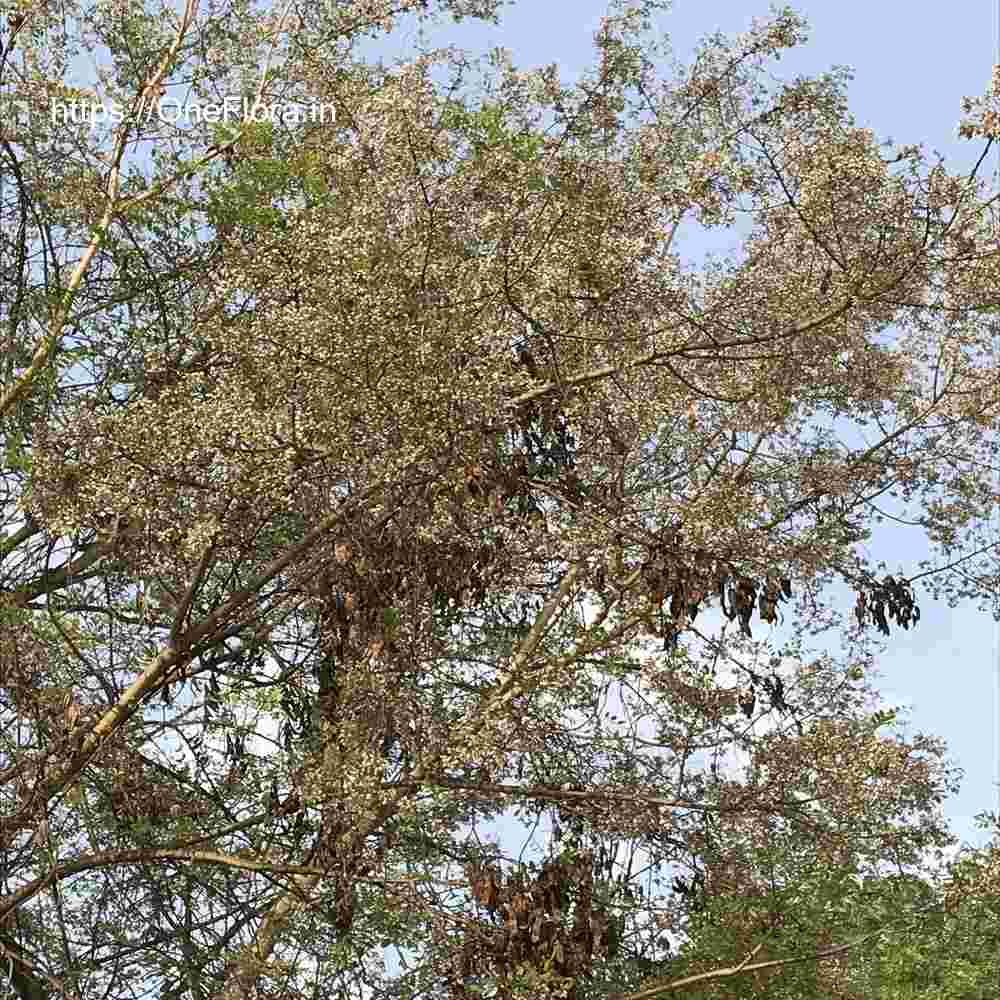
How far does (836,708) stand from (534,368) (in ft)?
13.8

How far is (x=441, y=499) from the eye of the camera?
778 centimetres

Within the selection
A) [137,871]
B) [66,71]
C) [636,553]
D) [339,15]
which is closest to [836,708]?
[636,553]

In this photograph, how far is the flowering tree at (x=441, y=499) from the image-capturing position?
7.67 metres

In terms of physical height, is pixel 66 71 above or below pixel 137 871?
above

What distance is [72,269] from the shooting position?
10.6m

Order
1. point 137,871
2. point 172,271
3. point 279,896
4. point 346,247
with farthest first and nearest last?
1. point 172,271
2. point 137,871
3. point 279,896
4. point 346,247

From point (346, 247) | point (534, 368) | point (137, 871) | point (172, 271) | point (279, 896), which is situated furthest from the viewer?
point (172, 271)

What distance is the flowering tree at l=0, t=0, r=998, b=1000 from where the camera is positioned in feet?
25.2

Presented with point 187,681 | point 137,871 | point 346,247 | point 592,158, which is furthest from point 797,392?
point 137,871

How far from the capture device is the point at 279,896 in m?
8.94

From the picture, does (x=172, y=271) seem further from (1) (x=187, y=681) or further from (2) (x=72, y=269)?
(1) (x=187, y=681)

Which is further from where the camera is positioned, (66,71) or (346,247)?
(66,71)

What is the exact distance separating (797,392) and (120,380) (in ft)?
14.6

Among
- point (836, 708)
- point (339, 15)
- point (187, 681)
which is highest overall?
point (339, 15)
